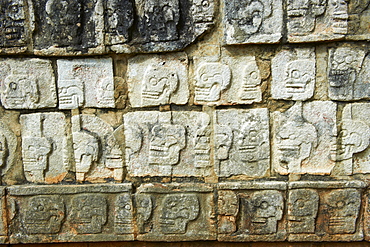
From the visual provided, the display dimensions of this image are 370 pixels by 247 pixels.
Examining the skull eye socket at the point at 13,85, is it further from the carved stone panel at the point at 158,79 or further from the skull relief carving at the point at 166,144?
the skull relief carving at the point at 166,144

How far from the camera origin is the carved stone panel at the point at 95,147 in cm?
297

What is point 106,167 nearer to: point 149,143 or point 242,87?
point 149,143

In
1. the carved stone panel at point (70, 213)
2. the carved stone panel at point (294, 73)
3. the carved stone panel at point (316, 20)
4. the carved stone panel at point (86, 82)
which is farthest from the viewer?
the carved stone panel at point (70, 213)

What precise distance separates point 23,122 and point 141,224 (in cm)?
134

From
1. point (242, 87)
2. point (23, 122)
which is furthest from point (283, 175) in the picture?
point (23, 122)

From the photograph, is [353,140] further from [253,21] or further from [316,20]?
[253,21]

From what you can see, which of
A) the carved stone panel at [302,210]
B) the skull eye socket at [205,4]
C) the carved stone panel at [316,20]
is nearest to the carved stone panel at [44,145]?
the skull eye socket at [205,4]

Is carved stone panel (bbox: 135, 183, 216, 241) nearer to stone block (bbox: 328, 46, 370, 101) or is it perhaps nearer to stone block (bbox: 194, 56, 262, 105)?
stone block (bbox: 194, 56, 262, 105)

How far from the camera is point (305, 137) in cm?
288

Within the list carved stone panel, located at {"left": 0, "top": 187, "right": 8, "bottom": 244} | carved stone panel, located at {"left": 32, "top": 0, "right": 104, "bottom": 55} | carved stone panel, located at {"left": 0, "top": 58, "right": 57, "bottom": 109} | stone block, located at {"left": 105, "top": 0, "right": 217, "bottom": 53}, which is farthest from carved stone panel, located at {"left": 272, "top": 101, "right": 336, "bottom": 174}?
carved stone panel, located at {"left": 0, "top": 187, "right": 8, "bottom": 244}

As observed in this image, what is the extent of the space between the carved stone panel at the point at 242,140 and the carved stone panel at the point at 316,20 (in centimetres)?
67

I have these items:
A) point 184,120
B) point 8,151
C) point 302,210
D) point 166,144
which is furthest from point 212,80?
point 8,151

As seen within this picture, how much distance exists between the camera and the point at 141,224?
3.05 m

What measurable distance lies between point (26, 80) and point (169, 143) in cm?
131
